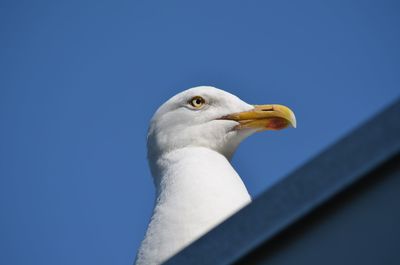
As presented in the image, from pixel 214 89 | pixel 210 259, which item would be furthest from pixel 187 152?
pixel 210 259

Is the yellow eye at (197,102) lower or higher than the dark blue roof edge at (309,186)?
higher

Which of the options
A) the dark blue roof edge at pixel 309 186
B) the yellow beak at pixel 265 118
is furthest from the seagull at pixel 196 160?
the dark blue roof edge at pixel 309 186

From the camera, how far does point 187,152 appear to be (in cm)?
616

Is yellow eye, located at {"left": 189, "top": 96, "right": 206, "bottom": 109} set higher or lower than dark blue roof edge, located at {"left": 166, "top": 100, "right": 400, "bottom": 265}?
higher

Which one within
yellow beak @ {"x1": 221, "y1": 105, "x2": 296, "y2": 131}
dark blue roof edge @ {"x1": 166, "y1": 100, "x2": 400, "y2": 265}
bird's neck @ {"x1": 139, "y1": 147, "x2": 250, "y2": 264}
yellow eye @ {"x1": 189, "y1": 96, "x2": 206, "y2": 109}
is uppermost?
yellow eye @ {"x1": 189, "y1": 96, "x2": 206, "y2": 109}

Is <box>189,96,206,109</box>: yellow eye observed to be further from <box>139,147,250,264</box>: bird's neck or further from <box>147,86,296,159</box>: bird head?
<box>139,147,250,264</box>: bird's neck

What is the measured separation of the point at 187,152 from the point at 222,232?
12.8ft

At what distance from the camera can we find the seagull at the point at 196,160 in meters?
4.88

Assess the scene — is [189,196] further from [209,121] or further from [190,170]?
[209,121]

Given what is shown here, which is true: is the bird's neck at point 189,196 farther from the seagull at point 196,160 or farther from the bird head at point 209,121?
the bird head at point 209,121

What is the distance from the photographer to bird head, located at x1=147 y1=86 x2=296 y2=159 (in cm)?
636

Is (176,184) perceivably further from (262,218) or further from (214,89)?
(262,218)

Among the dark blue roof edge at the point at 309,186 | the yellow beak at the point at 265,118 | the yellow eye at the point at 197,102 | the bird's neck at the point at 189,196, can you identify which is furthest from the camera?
the yellow eye at the point at 197,102

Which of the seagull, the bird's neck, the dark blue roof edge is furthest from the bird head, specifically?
the dark blue roof edge
